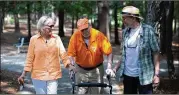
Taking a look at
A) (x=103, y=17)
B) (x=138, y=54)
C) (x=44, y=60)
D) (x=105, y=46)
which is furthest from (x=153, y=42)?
(x=103, y=17)

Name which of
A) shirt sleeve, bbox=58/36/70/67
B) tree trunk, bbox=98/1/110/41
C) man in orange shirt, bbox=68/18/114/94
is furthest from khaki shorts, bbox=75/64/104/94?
tree trunk, bbox=98/1/110/41

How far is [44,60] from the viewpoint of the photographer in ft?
18.7

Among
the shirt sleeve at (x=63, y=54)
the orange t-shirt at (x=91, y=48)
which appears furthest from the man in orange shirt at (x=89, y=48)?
the shirt sleeve at (x=63, y=54)

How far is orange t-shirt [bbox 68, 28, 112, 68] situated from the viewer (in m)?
6.22

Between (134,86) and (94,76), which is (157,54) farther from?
(94,76)

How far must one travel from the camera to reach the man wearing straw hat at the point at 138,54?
5.22 m

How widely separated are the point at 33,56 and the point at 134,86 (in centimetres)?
→ 152

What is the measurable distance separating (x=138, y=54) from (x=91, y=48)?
1167 mm

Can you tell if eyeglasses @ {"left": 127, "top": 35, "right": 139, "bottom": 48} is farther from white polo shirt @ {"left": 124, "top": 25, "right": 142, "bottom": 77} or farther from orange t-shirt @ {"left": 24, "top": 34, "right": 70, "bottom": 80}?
orange t-shirt @ {"left": 24, "top": 34, "right": 70, "bottom": 80}

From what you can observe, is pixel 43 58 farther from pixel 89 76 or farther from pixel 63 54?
pixel 89 76

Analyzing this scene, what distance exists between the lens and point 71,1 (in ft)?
112

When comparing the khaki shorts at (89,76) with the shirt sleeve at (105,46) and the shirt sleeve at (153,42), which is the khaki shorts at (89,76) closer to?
the shirt sleeve at (105,46)

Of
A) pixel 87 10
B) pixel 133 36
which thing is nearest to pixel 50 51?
pixel 133 36

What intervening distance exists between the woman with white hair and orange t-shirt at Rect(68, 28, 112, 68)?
1.63ft
